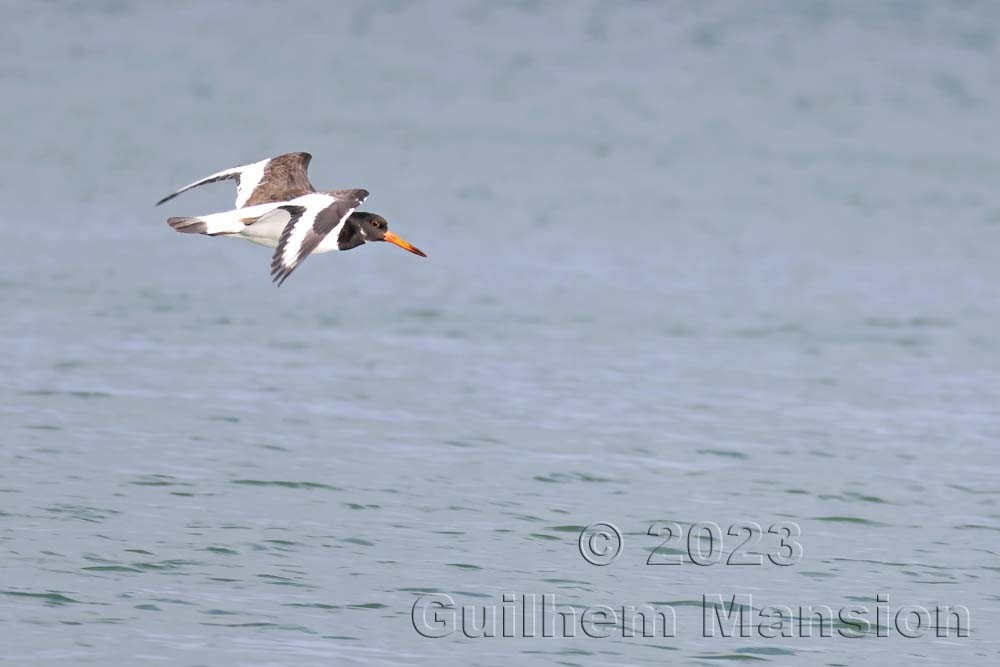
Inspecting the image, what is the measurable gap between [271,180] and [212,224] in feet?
4.42

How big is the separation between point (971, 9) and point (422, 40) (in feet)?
37.1

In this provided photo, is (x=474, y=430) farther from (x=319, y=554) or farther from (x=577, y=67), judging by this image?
(x=577, y=67)

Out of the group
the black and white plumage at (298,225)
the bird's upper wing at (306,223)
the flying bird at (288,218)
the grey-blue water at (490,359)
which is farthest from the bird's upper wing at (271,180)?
the grey-blue water at (490,359)

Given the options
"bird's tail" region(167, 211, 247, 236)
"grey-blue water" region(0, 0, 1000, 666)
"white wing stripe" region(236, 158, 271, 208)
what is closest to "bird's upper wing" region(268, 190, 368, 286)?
"bird's tail" region(167, 211, 247, 236)

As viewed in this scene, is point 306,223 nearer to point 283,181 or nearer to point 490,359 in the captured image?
point 283,181

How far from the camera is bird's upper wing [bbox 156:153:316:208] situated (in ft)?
42.0

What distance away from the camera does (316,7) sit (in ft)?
115

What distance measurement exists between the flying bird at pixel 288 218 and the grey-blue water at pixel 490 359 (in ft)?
4.88

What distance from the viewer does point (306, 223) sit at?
1122 cm

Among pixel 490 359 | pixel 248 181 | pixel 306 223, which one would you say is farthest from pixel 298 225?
pixel 490 359

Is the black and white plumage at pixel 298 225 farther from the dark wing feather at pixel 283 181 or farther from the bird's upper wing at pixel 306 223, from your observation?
the dark wing feather at pixel 283 181

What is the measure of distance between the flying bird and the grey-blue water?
149 cm

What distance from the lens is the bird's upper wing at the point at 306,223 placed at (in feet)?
34.9

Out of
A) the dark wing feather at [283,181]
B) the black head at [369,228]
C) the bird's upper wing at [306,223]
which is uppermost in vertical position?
the dark wing feather at [283,181]
